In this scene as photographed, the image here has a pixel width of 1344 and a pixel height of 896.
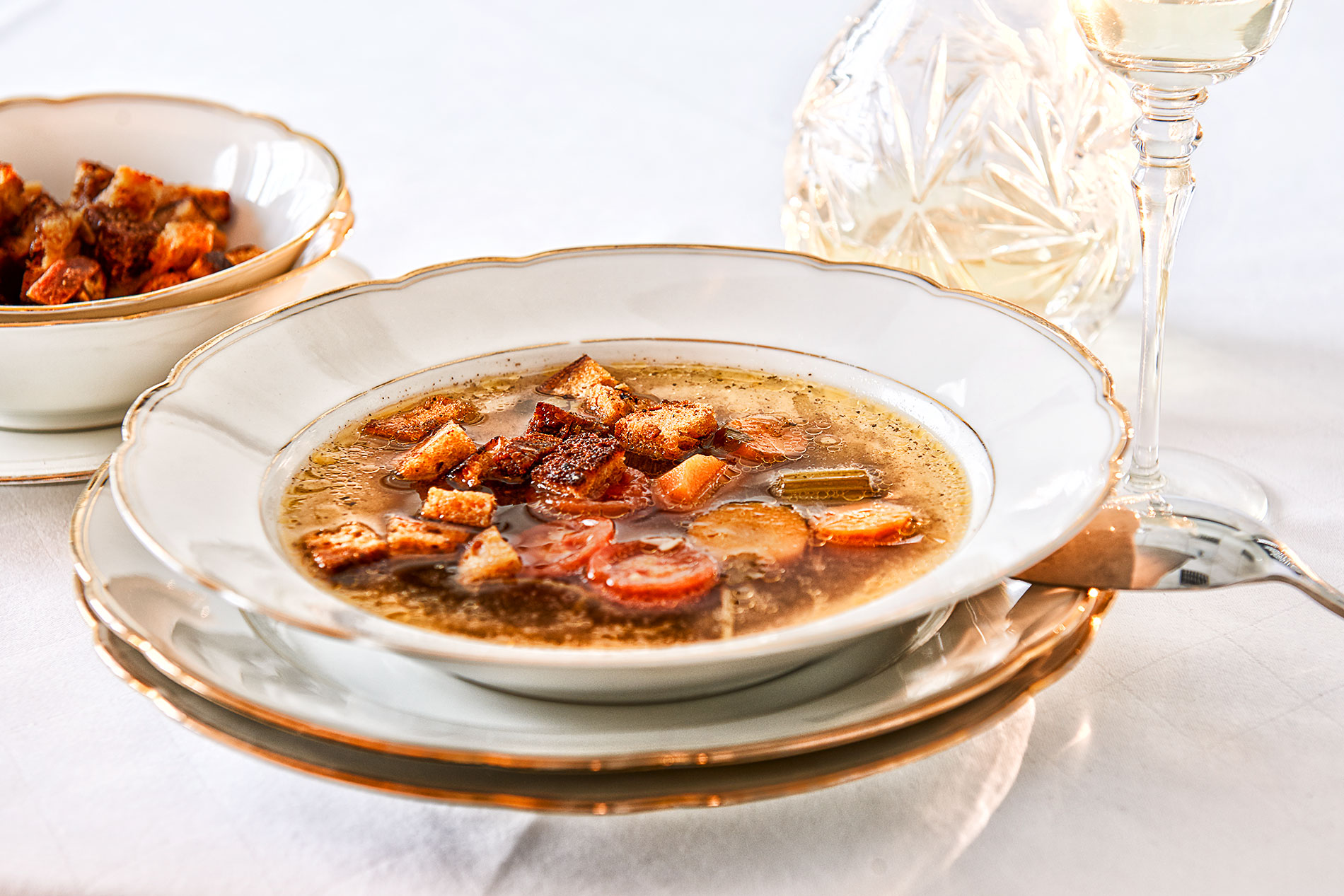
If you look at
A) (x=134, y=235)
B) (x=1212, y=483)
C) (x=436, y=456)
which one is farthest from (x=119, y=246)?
(x=1212, y=483)

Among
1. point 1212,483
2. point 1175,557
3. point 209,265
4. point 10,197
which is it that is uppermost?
point 10,197

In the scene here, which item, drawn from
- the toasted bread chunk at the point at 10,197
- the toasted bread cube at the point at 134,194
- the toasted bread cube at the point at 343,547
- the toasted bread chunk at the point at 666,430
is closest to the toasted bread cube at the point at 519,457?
the toasted bread chunk at the point at 666,430

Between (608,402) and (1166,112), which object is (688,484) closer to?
(608,402)

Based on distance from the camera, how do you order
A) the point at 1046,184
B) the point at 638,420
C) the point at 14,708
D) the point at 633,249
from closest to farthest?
1. the point at 14,708
2. the point at 638,420
3. the point at 633,249
4. the point at 1046,184

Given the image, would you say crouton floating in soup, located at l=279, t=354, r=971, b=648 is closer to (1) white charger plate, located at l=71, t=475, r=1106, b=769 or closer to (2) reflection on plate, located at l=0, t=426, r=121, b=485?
(1) white charger plate, located at l=71, t=475, r=1106, b=769

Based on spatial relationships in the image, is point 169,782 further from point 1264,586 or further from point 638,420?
point 1264,586

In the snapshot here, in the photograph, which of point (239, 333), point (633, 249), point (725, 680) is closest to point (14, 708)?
point (239, 333)

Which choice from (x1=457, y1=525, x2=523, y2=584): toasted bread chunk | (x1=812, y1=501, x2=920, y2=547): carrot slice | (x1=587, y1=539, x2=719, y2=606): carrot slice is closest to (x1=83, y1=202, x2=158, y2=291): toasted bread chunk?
(x1=457, y1=525, x2=523, y2=584): toasted bread chunk

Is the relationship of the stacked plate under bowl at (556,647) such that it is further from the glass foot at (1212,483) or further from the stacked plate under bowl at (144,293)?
the glass foot at (1212,483)
